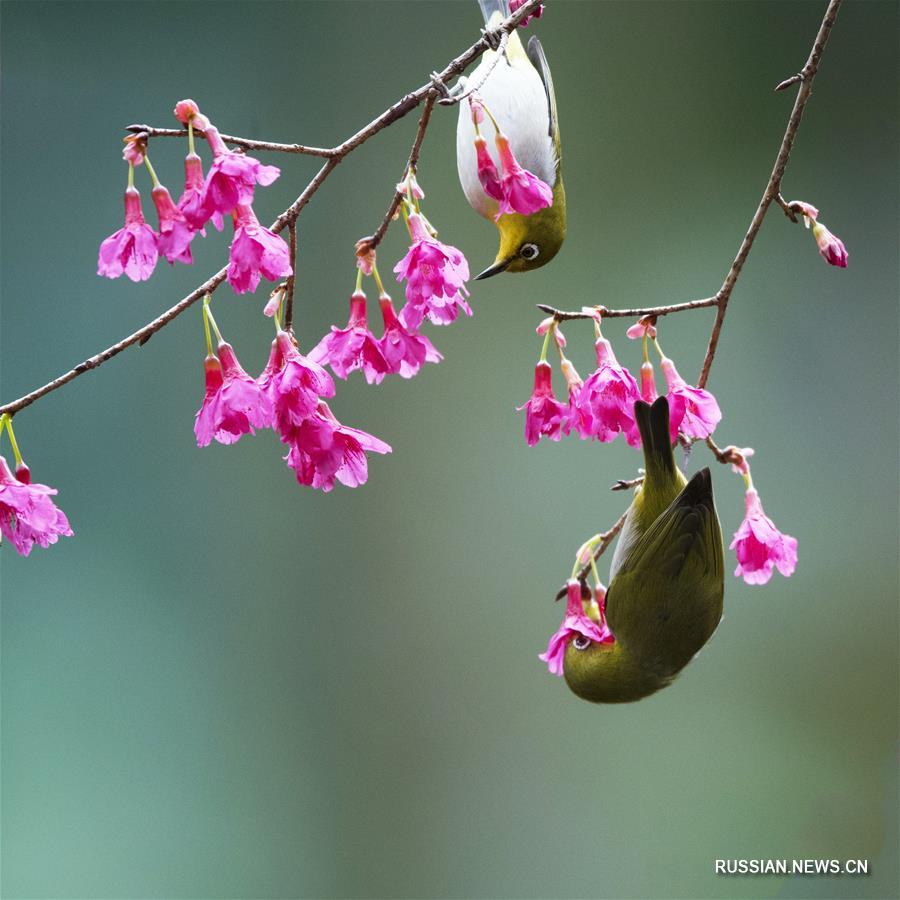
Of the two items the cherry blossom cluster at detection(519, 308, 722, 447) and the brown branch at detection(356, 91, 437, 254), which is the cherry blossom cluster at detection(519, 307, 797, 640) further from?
the brown branch at detection(356, 91, 437, 254)

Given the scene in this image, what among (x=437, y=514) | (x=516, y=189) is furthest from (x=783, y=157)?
(x=437, y=514)

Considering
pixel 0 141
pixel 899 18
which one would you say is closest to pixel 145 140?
pixel 0 141

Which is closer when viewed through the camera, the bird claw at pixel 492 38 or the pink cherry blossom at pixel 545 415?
the bird claw at pixel 492 38

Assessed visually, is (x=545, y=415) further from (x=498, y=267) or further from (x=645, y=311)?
(x=498, y=267)

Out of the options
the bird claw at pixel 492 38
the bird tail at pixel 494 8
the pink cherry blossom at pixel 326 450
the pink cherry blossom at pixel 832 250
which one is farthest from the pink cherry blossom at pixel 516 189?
the bird tail at pixel 494 8

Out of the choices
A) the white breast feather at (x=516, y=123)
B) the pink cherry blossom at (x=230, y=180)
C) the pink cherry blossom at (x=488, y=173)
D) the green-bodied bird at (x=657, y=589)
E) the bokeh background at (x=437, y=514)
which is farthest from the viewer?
the bokeh background at (x=437, y=514)

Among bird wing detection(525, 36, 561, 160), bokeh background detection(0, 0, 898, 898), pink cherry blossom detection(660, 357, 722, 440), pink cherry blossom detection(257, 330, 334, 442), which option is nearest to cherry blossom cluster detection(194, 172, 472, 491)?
pink cherry blossom detection(257, 330, 334, 442)

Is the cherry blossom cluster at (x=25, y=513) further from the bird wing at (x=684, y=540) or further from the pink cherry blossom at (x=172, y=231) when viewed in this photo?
the bird wing at (x=684, y=540)
